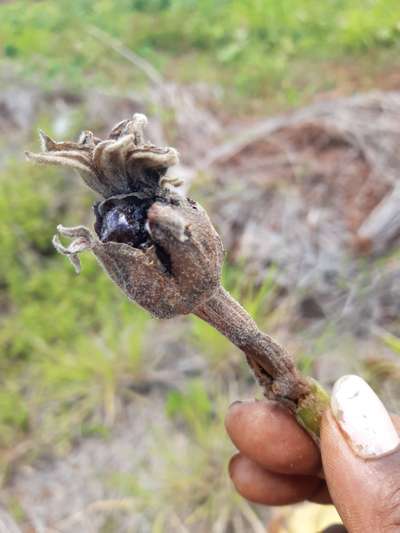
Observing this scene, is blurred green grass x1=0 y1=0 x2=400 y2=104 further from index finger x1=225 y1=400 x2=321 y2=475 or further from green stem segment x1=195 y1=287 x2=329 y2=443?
green stem segment x1=195 y1=287 x2=329 y2=443

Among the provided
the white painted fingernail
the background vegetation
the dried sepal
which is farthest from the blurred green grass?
the dried sepal

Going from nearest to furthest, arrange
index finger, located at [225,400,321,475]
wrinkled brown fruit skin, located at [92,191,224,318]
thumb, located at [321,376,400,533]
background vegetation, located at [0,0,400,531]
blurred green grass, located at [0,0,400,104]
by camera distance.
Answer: wrinkled brown fruit skin, located at [92,191,224,318], thumb, located at [321,376,400,533], index finger, located at [225,400,321,475], background vegetation, located at [0,0,400,531], blurred green grass, located at [0,0,400,104]

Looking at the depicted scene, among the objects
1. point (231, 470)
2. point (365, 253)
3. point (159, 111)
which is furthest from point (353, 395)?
point (159, 111)

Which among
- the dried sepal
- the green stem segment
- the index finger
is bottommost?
the index finger

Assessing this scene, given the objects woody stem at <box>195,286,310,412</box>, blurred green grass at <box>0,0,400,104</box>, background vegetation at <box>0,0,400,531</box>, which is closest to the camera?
woody stem at <box>195,286,310,412</box>

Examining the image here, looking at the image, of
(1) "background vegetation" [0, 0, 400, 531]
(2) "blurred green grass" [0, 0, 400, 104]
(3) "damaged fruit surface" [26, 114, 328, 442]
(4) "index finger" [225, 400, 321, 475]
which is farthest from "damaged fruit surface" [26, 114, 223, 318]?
(2) "blurred green grass" [0, 0, 400, 104]

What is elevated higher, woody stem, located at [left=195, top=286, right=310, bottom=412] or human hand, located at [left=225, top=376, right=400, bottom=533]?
woody stem, located at [left=195, top=286, right=310, bottom=412]

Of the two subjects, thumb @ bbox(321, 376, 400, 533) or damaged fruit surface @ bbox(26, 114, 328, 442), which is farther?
thumb @ bbox(321, 376, 400, 533)

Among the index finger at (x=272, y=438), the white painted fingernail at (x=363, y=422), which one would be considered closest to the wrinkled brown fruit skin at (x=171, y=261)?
the white painted fingernail at (x=363, y=422)
